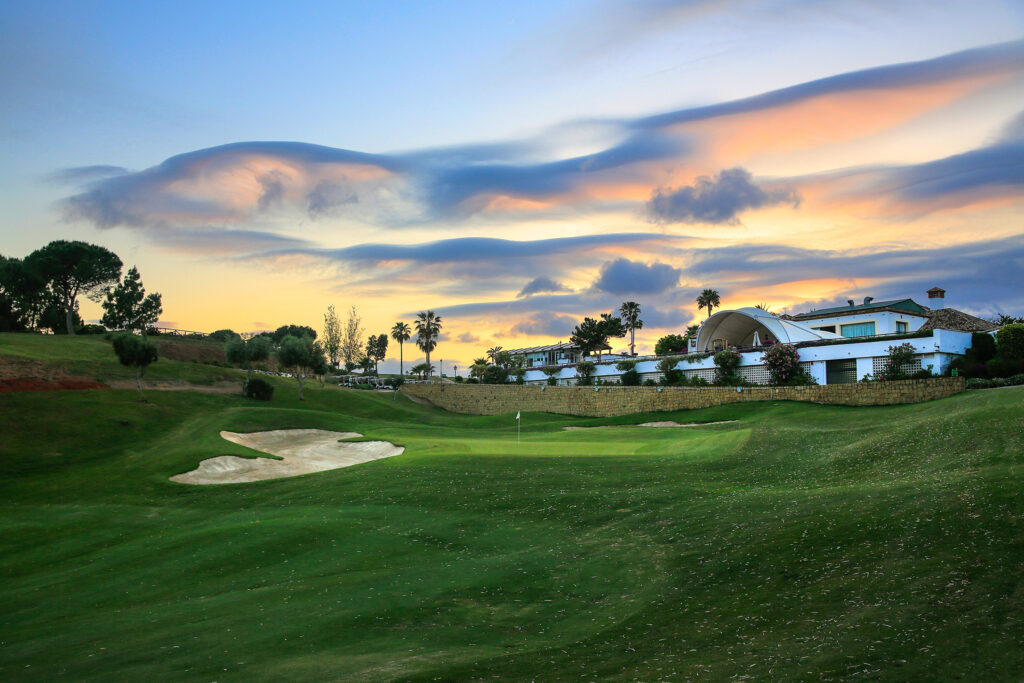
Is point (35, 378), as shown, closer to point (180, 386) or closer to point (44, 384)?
point (44, 384)

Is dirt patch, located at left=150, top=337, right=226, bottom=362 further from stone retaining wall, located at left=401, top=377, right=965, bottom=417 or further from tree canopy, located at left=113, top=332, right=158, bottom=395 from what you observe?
tree canopy, located at left=113, top=332, right=158, bottom=395

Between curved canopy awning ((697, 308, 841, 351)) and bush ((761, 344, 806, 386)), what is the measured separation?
667cm

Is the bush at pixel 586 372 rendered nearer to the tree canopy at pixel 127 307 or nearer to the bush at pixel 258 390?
the bush at pixel 258 390

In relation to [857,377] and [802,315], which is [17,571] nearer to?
[857,377]

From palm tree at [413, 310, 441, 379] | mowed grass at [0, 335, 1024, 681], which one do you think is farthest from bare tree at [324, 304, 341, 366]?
mowed grass at [0, 335, 1024, 681]

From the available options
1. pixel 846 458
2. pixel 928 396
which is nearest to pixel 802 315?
pixel 928 396

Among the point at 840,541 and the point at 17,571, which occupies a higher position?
the point at 840,541

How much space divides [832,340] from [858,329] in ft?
96.4

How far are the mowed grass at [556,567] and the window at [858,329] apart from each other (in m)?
59.9

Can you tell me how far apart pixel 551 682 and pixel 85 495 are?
3170 centimetres

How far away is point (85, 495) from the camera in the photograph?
112 ft

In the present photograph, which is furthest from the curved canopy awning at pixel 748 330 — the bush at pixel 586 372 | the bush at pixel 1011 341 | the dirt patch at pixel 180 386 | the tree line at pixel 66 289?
the tree line at pixel 66 289

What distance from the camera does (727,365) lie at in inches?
2852

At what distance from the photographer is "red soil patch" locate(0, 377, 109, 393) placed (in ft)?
189
